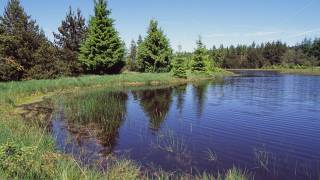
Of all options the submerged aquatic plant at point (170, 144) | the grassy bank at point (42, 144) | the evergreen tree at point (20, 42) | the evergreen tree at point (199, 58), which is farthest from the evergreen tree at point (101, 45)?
the submerged aquatic plant at point (170, 144)

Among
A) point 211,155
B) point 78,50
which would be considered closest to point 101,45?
point 78,50

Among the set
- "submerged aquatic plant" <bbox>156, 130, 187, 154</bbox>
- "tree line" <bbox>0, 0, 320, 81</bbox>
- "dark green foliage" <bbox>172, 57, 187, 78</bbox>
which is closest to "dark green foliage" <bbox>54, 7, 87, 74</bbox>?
"tree line" <bbox>0, 0, 320, 81</bbox>

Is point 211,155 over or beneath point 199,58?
beneath

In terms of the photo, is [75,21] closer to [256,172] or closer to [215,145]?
[215,145]

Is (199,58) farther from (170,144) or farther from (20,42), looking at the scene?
(170,144)

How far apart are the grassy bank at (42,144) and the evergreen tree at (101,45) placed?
3.60 metres

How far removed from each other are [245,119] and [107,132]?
7.56 metres

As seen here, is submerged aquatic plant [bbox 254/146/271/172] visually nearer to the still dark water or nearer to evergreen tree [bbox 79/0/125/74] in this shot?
the still dark water

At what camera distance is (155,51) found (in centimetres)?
4962

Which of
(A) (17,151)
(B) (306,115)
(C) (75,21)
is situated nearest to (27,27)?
(C) (75,21)

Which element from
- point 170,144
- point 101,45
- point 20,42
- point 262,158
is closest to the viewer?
point 262,158

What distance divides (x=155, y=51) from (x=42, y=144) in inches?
1595

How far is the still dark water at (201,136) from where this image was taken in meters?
10.5

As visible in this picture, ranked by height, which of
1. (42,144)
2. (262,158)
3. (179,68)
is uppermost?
(179,68)
